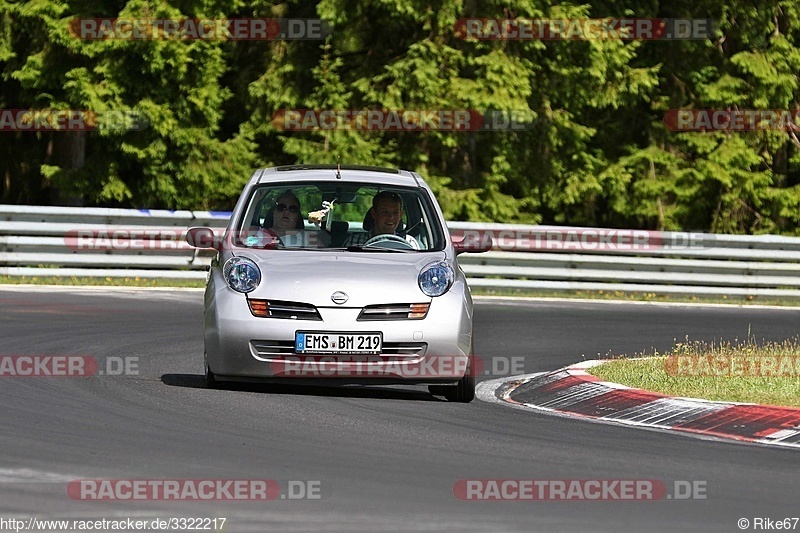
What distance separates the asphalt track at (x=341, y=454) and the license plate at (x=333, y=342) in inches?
14.0

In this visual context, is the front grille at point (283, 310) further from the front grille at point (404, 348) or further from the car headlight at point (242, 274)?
the front grille at point (404, 348)

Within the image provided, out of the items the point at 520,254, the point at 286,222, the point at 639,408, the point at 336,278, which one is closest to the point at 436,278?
the point at 336,278

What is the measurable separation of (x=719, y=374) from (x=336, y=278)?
3.42 m

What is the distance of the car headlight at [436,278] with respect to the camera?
34.1ft

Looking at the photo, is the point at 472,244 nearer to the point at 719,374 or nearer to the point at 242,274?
the point at 242,274

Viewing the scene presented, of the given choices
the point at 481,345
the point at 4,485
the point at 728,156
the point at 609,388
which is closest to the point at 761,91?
the point at 728,156

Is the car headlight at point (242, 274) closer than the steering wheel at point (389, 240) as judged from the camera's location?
Yes

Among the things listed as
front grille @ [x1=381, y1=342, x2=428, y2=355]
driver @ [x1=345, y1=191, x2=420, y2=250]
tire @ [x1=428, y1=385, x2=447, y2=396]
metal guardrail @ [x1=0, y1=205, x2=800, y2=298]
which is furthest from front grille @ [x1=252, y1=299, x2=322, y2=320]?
metal guardrail @ [x1=0, y1=205, x2=800, y2=298]

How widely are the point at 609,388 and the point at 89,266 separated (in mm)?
11602

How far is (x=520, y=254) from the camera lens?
2209 cm

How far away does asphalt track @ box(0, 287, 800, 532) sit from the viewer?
21.6 feet

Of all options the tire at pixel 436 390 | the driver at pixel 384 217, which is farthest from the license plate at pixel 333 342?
the driver at pixel 384 217

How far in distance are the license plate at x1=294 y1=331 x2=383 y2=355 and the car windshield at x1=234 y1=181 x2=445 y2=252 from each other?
94cm

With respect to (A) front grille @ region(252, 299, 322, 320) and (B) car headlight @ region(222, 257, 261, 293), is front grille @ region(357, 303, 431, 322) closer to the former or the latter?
(A) front grille @ region(252, 299, 322, 320)
